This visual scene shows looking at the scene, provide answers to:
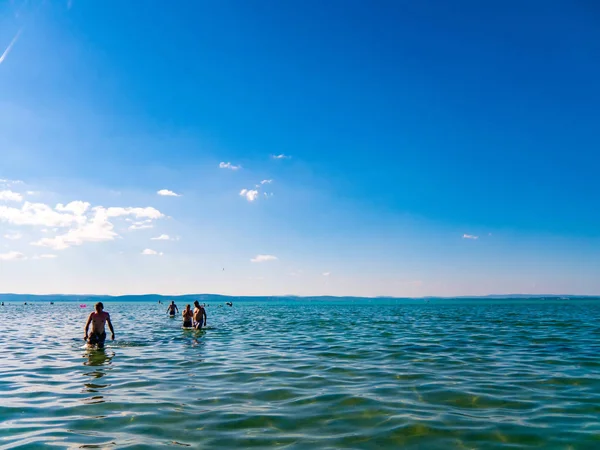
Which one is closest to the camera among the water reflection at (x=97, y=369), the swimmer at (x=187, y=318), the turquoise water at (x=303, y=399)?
the turquoise water at (x=303, y=399)

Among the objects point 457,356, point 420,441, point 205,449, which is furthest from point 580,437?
point 457,356

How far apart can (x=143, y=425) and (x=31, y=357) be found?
1305 cm

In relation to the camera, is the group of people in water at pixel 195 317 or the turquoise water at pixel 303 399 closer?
the turquoise water at pixel 303 399

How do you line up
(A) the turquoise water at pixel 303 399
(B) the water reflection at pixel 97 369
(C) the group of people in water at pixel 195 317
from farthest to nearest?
(C) the group of people in water at pixel 195 317
(B) the water reflection at pixel 97 369
(A) the turquoise water at pixel 303 399

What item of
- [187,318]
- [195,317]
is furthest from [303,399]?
[187,318]

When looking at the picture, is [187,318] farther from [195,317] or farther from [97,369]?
[97,369]

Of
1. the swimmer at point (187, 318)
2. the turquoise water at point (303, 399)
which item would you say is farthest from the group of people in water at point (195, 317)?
the turquoise water at point (303, 399)

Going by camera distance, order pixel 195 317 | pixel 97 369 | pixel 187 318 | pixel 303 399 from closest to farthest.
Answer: pixel 303 399, pixel 97 369, pixel 195 317, pixel 187 318

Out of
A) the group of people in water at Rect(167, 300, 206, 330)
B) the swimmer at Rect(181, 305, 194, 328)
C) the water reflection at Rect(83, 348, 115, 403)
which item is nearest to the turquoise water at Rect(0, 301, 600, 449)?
the water reflection at Rect(83, 348, 115, 403)

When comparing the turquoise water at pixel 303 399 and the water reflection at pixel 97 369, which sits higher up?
the turquoise water at pixel 303 399

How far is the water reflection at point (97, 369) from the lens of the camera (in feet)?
38.5

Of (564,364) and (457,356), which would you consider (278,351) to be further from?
(564,364)

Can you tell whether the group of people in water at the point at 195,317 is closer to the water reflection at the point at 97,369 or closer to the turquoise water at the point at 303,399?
the water reflection at the point at 97,369

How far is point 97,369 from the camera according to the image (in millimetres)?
15273
